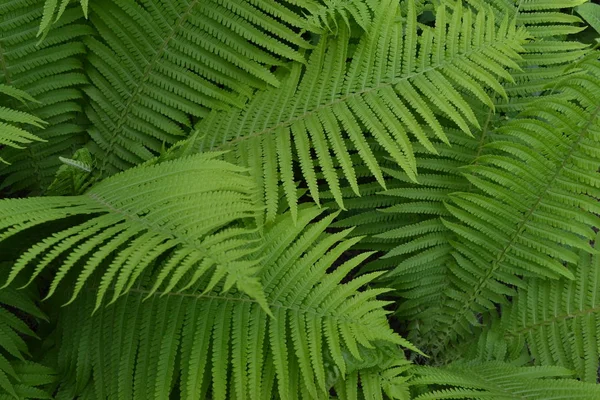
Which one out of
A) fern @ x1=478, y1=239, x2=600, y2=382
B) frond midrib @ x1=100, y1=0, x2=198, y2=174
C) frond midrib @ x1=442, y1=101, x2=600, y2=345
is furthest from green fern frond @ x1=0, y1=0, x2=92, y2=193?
fern @ x1=478, y1=239, x2=600, y2=382

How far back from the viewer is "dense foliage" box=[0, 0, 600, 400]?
1.71 meters

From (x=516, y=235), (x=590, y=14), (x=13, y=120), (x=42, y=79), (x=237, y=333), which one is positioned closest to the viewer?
(x=237, y=333)

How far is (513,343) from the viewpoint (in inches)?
91.1

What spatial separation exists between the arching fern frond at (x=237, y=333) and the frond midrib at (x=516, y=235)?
68 cm

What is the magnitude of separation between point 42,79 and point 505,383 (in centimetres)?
197

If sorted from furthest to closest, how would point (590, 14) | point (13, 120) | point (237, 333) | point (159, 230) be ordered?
1. point (590, 14)
2. point (13, 120)
3. point (237, 333)
4. point (159, 230)

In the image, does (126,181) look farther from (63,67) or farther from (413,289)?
(413,289)

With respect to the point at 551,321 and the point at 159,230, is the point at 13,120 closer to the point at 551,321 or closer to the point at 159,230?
the point at 159,230

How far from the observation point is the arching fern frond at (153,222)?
1354mm

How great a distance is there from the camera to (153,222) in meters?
1.50

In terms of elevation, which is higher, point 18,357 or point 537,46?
point 537,46

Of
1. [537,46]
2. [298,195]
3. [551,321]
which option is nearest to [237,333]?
[298,195]

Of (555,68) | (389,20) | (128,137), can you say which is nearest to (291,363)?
(128,137)

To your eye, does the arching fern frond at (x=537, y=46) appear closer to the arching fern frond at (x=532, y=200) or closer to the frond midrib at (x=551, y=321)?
the arching fern frond at (x=532, y=200)
